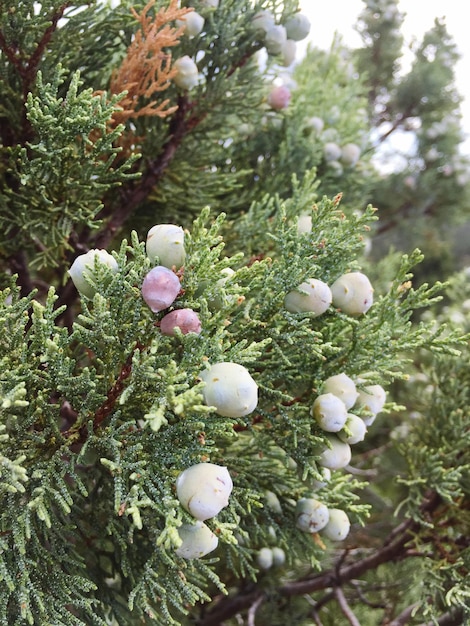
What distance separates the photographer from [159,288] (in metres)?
0.59

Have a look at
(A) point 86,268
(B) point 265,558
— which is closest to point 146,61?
(A) point 86,268

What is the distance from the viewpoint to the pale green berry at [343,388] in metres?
0.74

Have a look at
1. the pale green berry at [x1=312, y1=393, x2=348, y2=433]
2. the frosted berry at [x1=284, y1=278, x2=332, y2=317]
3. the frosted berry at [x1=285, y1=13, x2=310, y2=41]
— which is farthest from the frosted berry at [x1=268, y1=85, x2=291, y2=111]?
→ the pale green berry at [x1=312, y1=393, x2=348, y2=433]

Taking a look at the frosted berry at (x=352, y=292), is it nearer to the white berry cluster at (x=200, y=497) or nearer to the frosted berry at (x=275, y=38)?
the white berry cluster at (x=200, y=497)

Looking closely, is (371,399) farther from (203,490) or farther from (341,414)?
(203,490)

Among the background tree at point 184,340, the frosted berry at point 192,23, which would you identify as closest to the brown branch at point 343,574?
the background tree at point 184,340

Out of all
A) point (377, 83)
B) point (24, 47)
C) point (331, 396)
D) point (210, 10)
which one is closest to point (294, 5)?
point (210, 10)

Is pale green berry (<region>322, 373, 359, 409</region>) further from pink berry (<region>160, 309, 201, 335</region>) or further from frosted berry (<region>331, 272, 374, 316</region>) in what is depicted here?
pink berry (<region>160, 309, 201, 335</region>)

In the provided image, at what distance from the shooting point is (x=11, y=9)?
2.57 feet

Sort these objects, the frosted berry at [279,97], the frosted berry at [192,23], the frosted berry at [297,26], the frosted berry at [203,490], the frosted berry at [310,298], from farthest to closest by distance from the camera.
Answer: the frosted berry at [279,97] < the frosted berry at [297,26] < the frosted berry at [192,23] < the frosted berry at [310,298] < the frosted berry at [203,490]

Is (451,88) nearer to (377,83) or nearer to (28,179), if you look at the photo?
(377,83)

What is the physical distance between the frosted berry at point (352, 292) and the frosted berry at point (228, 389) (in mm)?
246

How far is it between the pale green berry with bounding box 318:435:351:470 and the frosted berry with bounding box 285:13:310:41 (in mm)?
783

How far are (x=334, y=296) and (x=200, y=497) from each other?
0.35 m
